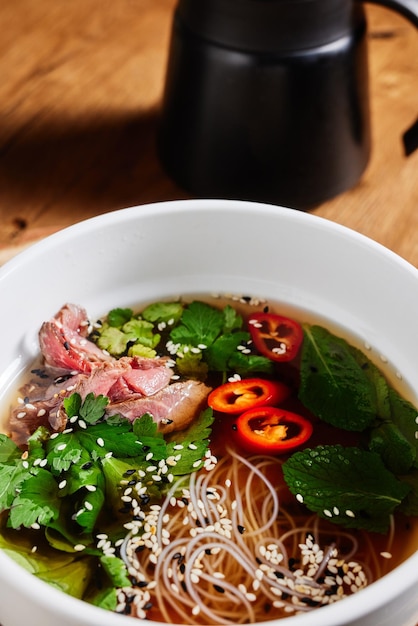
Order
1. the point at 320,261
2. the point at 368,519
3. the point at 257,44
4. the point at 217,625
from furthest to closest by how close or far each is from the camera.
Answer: the point at 257,44
the point at 320,261
the point at 368,519
the point at 217,625

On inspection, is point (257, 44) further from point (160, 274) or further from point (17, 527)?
point (17, 527)

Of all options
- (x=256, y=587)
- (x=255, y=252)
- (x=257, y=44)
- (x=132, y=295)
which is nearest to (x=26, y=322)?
(x=132, y=295)

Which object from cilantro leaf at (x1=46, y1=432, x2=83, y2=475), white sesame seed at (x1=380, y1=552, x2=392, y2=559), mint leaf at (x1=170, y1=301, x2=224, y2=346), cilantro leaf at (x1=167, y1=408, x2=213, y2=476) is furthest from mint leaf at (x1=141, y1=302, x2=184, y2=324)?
white sesame seed at (x1=380, y1=552, x2=392, y2=559)

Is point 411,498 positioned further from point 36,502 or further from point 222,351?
point 36,502

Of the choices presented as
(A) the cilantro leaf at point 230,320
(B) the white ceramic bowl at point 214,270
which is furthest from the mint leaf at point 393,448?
(A) the cilantro leaf at point 230,320

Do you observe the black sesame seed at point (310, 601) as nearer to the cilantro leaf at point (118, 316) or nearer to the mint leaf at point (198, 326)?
the mint leaf at point (198, 326)

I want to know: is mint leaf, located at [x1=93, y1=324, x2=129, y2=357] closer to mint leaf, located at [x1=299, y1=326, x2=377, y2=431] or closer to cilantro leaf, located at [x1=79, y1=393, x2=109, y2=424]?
cilantro leaf, located at [x1=79, y1=393, x2=109, y2=424]
